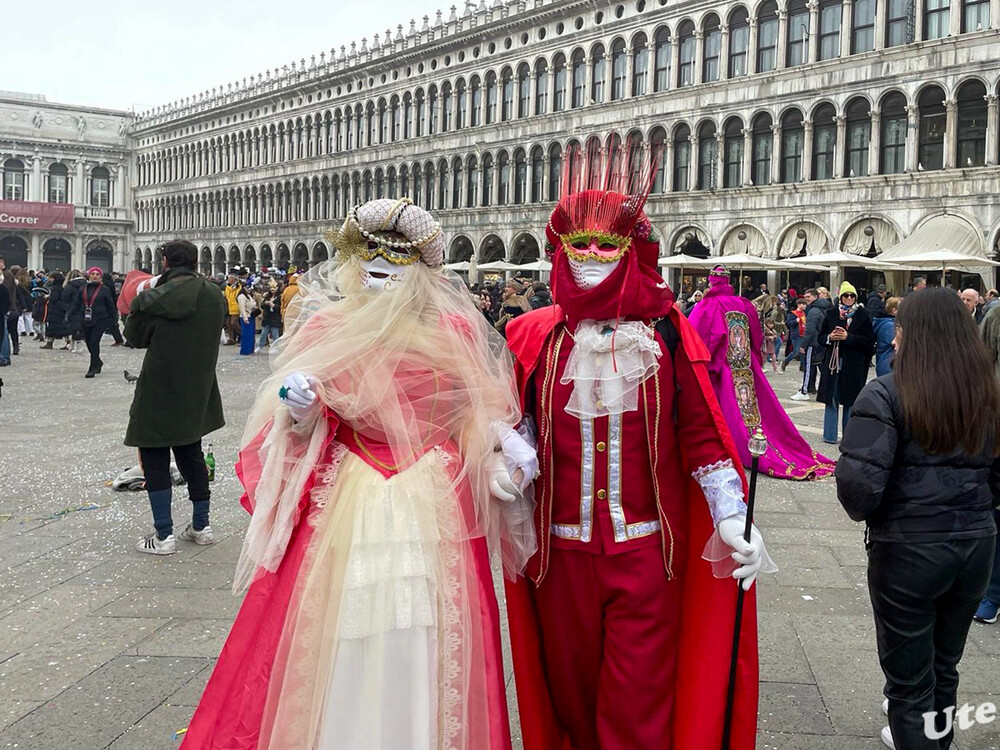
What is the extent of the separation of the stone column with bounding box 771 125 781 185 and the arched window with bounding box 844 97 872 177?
2.12 meters

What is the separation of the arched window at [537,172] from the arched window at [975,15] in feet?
52.3

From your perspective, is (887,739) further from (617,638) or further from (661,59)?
(661,59)

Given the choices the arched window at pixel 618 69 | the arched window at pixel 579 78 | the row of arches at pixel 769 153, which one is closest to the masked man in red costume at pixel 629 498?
the row of arches at pixel 769 153

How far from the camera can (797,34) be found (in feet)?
89.1

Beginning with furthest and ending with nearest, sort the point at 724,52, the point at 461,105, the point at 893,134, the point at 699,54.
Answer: the point at 461,105 → the point at 699,54 → the point at 724,52 → the point at 893,134

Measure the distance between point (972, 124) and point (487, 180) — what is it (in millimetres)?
19576

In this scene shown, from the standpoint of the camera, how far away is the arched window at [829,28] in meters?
26.2

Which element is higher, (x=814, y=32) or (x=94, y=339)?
(x=814, y=32)

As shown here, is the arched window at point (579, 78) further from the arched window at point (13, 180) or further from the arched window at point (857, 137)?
the arched window at point (13, 180)

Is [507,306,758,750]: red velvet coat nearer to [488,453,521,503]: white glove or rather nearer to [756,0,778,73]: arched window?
[488,453,521,503]: white glove

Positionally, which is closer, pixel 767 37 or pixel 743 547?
pixel 743 547

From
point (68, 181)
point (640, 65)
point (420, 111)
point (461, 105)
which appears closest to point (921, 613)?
point (640, 65)

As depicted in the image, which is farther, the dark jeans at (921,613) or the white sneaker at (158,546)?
the white sneaker at (158,546)

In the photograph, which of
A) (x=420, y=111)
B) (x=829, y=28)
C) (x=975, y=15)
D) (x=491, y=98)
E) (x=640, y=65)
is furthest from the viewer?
(x=420, y=111)
